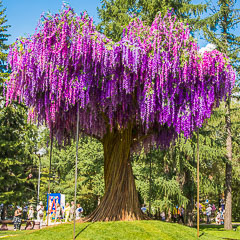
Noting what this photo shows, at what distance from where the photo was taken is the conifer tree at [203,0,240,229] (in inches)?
878

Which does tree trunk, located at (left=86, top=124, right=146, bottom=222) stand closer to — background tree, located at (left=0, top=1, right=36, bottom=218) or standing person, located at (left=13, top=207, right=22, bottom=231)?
standing person, located at (left=13, top=207, right=22, bottom=231)

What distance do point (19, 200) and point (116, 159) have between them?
622 inches

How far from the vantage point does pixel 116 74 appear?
38.6 ft

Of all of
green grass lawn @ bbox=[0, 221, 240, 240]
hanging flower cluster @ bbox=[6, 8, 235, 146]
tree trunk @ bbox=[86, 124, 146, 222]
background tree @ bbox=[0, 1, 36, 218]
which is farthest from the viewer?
background tree @ bbox=[0, 1, 36, 218]

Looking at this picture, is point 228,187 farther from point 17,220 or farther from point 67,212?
point 17,220

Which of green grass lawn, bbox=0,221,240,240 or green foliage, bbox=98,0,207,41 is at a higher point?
green foliage, bbox=98,0,207,41

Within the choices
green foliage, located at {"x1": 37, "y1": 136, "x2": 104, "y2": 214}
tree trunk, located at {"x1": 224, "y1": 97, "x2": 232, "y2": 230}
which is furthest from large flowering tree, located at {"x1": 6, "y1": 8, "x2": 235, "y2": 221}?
tree trunk, located at {"x1": 224, "y1": 97, "x2": 232, "y2": 230}

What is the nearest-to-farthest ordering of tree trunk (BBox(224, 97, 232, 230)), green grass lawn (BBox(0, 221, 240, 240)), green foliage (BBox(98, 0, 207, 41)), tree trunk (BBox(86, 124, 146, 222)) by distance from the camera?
green grass lawn (BBox(0, 221, 240, 240)), tree trunk (BBox(86, 124, 146, 222)), green foliage (BBox(98, 0, 207, 41)), tree trunk (BBox(224, 97, 232, 230))

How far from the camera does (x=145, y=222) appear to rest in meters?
12.4

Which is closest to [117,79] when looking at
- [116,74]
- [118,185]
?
[116,74]

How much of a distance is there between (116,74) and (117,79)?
17 cm

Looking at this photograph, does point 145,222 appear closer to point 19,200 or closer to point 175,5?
point 175,5

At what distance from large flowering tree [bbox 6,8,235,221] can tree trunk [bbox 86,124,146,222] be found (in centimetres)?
4

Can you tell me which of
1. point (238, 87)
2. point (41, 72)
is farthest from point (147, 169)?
point (41, 72)
